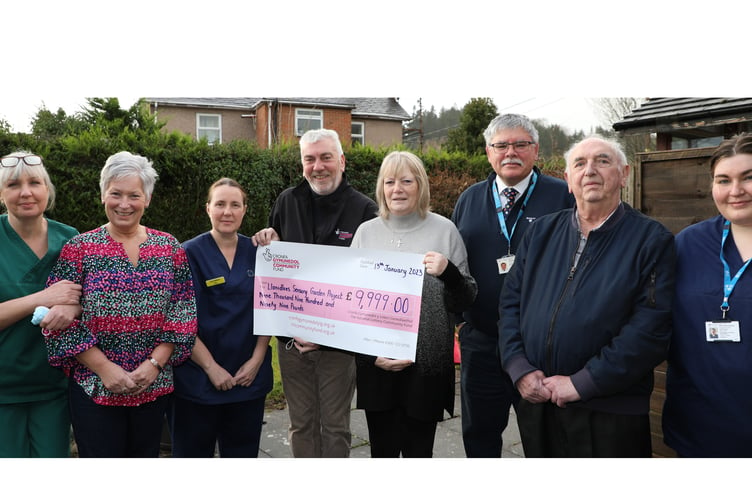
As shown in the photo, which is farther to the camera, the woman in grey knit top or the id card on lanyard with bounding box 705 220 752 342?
the woman in grey knit top

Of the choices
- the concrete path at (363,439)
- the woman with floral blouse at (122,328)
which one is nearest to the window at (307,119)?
the concrete path at (363,439)

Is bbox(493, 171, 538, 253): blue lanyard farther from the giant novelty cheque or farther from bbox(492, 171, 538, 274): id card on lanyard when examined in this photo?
the giant novelty cheque

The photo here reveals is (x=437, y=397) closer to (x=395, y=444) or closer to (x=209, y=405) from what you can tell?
(x=395, y=444)

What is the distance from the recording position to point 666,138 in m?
6.12

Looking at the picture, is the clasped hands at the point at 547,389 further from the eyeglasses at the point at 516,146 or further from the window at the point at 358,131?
the window at the point at 358,131

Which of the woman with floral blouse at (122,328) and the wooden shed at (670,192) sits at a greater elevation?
the wooden shed at (670,192)

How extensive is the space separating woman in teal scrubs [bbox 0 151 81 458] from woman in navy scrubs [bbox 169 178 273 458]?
0.65 meters

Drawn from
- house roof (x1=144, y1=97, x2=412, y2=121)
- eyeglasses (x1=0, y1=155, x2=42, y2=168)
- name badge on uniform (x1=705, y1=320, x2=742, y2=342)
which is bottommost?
name badge on uniform (x1=705, y1=320, x2=742, y2=342)

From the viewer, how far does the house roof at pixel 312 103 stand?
24.6 m

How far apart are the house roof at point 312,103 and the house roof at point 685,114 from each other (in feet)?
58.4

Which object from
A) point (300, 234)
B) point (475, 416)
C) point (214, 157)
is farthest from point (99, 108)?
point (475, 416)

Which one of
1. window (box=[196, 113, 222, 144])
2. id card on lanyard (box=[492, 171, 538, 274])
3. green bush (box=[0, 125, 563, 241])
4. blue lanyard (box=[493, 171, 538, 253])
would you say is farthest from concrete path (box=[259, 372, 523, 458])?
window (box=[196, 113, 222, 144])

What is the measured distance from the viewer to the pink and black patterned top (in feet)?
8.59

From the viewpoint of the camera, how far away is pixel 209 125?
27.1 m
